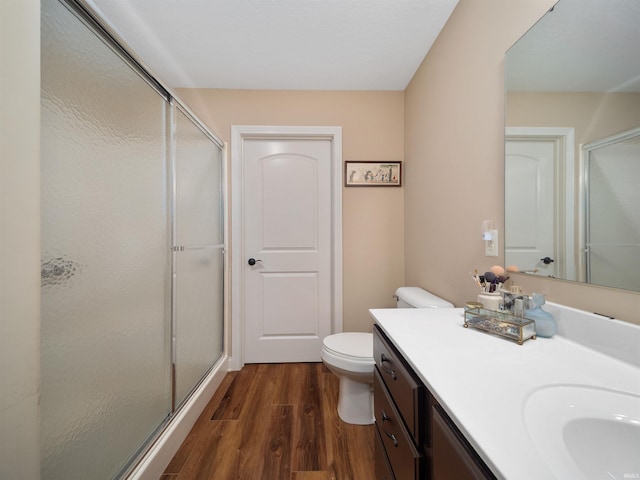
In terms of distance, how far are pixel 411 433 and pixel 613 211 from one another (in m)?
0.80

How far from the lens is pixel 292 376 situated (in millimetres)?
1934

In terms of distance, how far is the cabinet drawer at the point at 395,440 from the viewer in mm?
621

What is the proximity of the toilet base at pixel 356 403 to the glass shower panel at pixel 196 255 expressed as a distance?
0.94 metres

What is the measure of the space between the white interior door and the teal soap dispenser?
0.12 metres

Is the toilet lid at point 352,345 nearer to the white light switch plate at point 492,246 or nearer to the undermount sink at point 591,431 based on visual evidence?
the white light switch plate at point 492,246

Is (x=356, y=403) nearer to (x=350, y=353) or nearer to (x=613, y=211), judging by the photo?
(x=350, y=353)

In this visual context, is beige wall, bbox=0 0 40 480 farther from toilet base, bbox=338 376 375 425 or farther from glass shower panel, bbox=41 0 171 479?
toilet base, bbox=338 376 375 425

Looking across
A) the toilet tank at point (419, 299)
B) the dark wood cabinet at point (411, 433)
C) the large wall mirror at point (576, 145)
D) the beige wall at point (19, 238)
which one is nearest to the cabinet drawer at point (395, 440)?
the dark wood cabinet at point (411, 433)

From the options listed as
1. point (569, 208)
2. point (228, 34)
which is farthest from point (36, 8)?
point (569, 208)

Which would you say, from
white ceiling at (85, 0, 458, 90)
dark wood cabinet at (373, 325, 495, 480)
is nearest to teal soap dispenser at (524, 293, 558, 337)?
dark wood cabinet at (373, 325, 495, 480)

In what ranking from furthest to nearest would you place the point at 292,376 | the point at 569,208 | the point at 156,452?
the point at 292,376 < the point at 156,452 < the point at 569,208

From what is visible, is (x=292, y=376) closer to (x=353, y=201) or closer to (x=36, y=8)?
(x=353, y=201)

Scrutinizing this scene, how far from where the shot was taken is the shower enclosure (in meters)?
0.75

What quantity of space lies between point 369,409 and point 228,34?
7.97 ft
